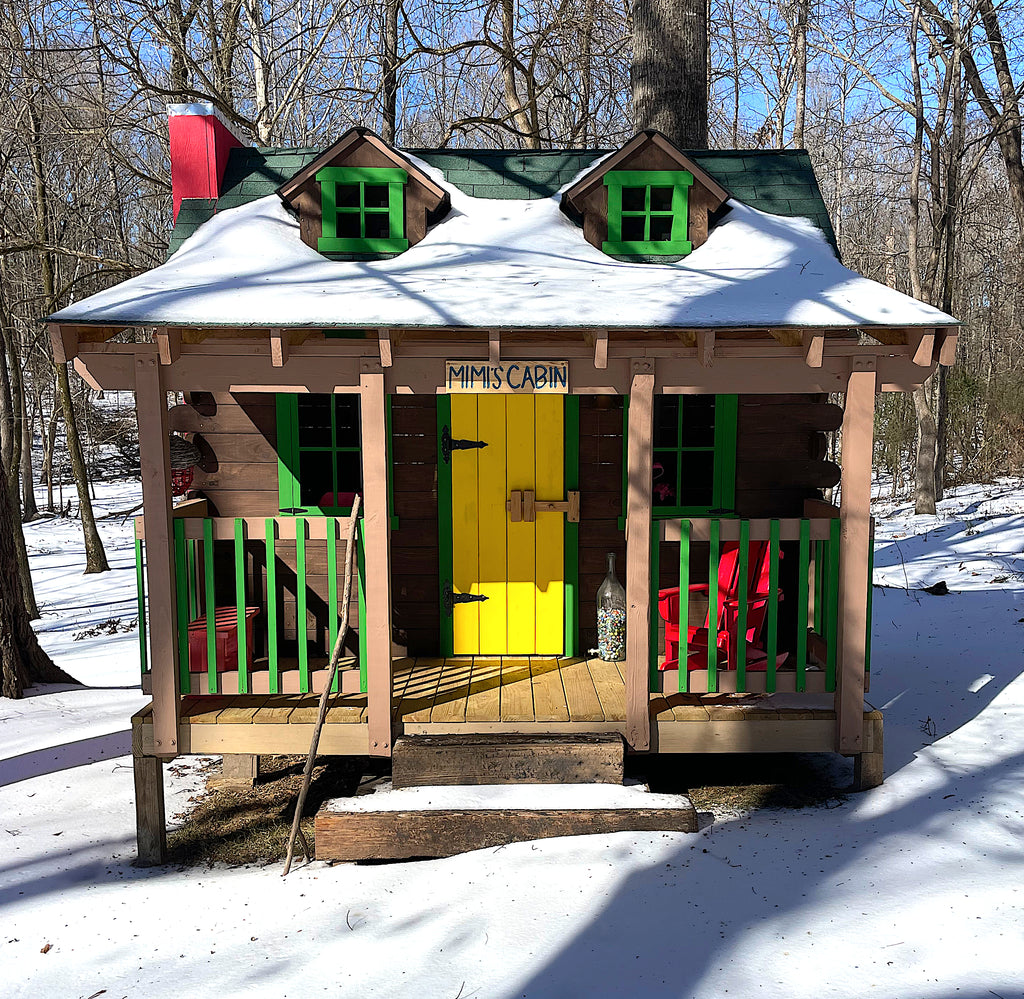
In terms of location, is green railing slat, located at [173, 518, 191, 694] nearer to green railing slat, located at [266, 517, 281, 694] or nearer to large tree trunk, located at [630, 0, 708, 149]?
green railing slat, located at [266, 517, 281, 694]

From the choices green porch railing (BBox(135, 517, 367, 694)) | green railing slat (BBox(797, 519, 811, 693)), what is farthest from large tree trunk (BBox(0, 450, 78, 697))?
green railing slat (BBox(797, 519, 811, 693))

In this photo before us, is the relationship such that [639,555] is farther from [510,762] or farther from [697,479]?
[697,479]

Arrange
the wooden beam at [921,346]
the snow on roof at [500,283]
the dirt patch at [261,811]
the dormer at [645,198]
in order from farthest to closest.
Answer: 1. the dormer at [645,198]
2. the dirt patch at [261,811]
3. the wooden beam at [921,346]
4. the snow on roof at [500,283]

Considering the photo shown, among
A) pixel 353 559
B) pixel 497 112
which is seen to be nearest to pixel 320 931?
pixel 353 559

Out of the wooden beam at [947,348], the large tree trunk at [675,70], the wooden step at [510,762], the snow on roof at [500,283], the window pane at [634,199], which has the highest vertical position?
the large tree trunk at [675,70]

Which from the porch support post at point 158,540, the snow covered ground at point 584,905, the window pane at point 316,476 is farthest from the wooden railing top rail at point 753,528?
the porch support post at point 158,540

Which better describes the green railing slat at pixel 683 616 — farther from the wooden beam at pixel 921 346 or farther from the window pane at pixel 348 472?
the window pane at pixel 348 472

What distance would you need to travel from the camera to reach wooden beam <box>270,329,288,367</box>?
472 centimetres

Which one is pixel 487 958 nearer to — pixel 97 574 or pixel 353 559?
pixel 353 559

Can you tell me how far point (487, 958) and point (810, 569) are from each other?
144 inches

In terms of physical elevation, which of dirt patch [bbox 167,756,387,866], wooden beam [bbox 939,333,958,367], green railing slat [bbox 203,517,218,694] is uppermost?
wooden beam [bbox 939,333,958,367]

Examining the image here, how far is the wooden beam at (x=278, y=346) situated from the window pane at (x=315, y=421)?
1443 mm

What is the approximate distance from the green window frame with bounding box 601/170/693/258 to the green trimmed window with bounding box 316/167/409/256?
142 centimetres

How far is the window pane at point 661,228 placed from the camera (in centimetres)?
609
